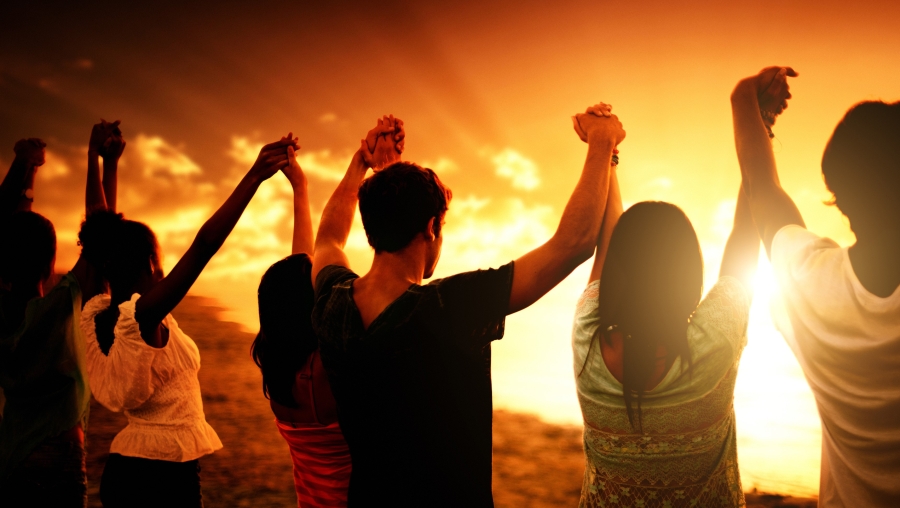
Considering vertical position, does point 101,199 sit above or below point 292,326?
above

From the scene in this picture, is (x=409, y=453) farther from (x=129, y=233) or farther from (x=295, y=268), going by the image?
(x=129, y=233)

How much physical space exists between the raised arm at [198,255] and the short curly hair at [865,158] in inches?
84.2

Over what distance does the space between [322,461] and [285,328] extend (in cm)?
61

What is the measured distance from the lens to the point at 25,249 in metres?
2.99

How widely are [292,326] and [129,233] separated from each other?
3.42ft

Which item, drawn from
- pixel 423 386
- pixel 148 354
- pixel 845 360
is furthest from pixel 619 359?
pixel 148 354

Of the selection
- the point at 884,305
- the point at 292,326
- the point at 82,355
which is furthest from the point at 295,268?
the point at 884,305

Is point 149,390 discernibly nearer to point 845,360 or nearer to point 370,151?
point 370,151

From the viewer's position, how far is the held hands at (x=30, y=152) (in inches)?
138

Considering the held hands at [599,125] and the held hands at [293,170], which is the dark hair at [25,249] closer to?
the held hands at [293,170]

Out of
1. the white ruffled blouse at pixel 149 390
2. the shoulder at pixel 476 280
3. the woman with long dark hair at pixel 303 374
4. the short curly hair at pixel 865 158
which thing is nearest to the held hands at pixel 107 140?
the white ruffled blouse at pixel 149 390

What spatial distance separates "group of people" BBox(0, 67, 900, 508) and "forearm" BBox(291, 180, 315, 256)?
11mm

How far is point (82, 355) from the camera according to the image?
3033mm

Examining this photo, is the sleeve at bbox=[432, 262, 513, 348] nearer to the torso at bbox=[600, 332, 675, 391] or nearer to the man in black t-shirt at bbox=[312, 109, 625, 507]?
the man in black t-shirt at bbox=[312, 109, 625, 507]
